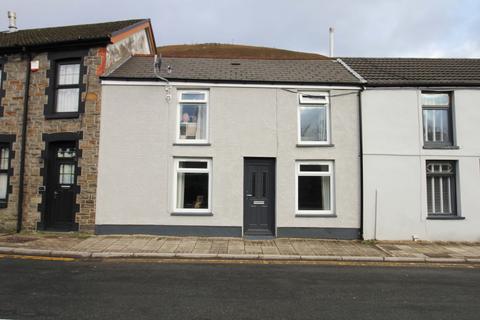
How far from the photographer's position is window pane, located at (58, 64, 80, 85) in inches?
470

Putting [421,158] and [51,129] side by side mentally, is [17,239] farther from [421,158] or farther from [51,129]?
[421,158]

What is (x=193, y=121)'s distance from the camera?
1190 cm

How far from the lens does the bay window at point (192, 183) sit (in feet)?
38.1

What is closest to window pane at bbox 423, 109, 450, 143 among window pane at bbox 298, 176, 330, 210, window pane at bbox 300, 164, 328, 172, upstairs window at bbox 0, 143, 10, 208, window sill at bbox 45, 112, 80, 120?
window pane at bbox 300, 164, 328, 172

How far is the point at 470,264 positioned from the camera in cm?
895

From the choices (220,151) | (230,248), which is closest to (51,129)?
(220,151)

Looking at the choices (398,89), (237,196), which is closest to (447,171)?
(398,89)

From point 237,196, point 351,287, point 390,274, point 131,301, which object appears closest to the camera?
point 131,301

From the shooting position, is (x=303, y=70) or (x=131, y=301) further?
(x=303, y=70)

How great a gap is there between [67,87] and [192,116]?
4.15m

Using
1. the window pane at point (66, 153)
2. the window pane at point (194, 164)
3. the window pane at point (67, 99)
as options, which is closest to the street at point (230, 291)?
the window pane at point (194, 164)

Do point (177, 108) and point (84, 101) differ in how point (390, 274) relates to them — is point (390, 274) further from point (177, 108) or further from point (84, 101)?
point (84, 101)

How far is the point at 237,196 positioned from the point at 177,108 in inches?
134

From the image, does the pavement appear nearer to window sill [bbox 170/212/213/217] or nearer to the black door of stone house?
the black door of stone house
